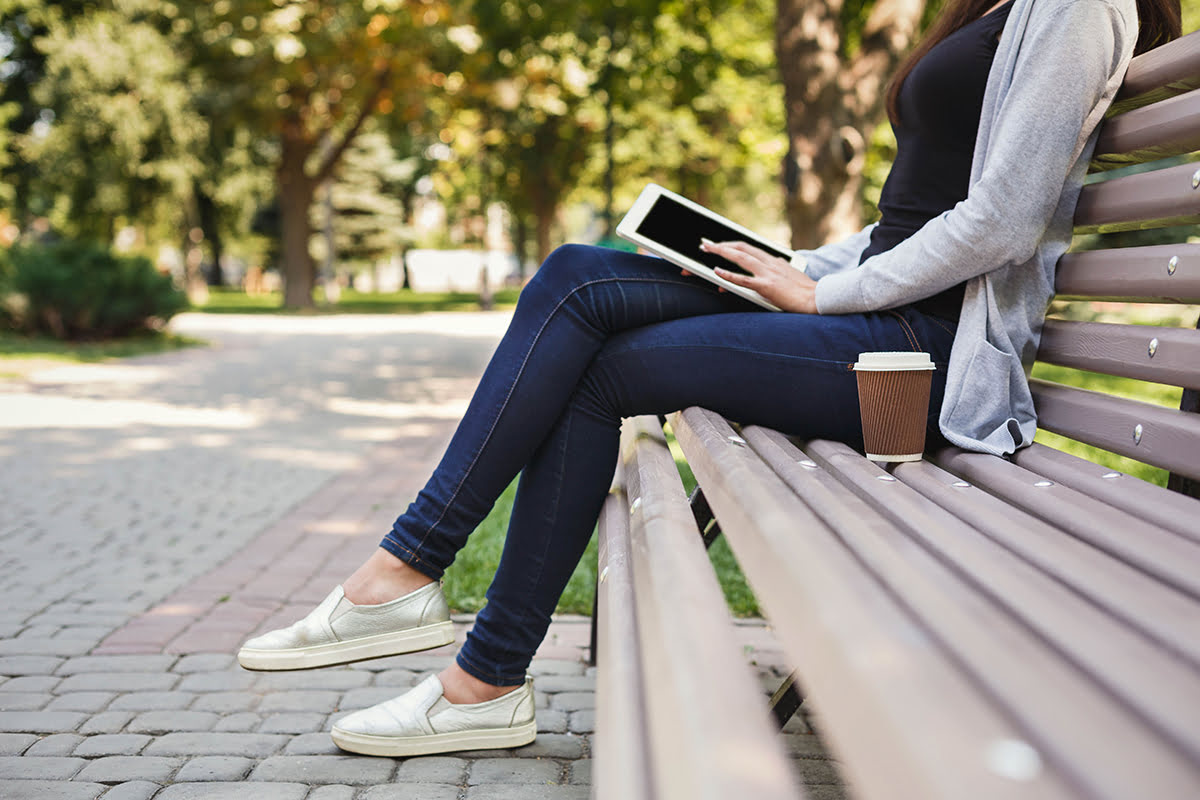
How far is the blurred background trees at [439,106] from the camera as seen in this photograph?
24.9 ft

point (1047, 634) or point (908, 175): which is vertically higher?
point (908, 175)

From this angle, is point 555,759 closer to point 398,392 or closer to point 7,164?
point 398,392

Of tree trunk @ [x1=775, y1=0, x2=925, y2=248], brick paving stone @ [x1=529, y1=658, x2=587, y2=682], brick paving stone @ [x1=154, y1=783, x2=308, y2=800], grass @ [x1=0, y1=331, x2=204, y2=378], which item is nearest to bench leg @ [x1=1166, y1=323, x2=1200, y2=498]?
brick paving stone @ [x1=529, y1=658, x2=587, y2=682]

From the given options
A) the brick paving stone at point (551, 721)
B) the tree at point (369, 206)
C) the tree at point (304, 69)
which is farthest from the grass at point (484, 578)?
the tree at point (369, 206)

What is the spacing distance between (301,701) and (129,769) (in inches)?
20.3

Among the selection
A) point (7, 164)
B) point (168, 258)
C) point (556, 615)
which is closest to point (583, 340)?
point (556, 615)

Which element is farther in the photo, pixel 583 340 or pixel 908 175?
pixel 908 175

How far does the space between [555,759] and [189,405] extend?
24.4 ft

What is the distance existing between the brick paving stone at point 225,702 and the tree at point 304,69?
34.5 feet

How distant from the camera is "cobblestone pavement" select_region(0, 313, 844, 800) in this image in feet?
7.68

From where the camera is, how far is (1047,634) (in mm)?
930

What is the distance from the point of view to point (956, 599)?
3.33 feet

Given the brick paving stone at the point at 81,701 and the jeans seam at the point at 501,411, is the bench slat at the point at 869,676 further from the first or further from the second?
the brick paving stone at the point at 81,701

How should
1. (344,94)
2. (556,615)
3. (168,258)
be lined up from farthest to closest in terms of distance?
1. (168,258)
2. (344,94)
3. (556,615)
